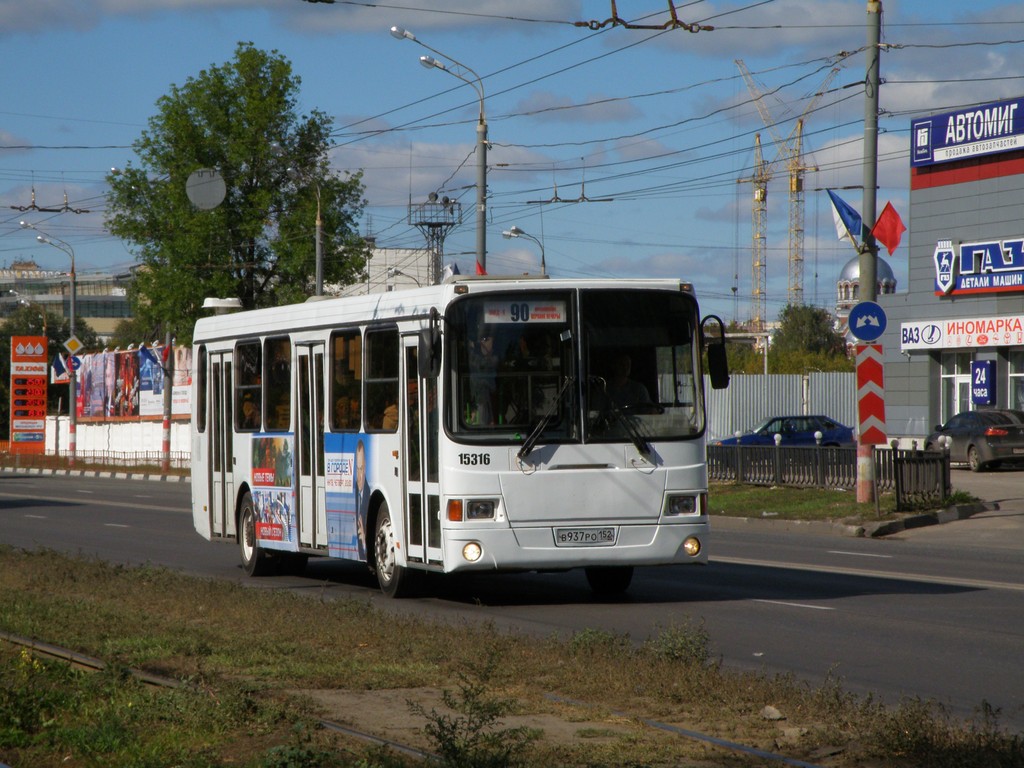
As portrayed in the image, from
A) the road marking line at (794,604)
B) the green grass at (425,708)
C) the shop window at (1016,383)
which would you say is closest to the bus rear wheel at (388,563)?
the green grass at (425,708)

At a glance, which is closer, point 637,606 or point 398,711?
point 398,711

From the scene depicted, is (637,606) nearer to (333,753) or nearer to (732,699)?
(732,699)

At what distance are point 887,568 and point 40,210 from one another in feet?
127

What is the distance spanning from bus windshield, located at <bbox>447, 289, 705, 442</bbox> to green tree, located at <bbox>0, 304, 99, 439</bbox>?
95.5m

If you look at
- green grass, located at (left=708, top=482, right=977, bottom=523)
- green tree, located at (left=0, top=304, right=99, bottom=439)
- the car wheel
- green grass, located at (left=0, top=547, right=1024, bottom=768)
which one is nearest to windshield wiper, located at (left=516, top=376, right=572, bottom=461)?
green grass, located at (left=0, top=547, right=1024, bottom=768)

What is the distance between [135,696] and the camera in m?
7.68

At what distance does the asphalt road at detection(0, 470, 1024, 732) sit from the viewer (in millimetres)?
9516

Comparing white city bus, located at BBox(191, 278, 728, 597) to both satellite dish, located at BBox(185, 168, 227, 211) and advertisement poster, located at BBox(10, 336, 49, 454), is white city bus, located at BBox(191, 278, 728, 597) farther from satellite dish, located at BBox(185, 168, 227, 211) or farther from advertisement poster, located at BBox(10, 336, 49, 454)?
advertisement poster, located at BBox(10, 336, 49, 454)

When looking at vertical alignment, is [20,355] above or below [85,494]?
above

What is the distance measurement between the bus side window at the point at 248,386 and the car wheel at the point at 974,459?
26300 millimetres

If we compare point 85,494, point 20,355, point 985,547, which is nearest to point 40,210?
point 85,494

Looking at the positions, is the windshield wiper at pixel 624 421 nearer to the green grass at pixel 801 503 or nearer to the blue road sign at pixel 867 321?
the blue road sign at pixel 867 321

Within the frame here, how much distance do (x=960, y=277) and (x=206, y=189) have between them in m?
26.5

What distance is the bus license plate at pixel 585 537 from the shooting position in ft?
41.4
